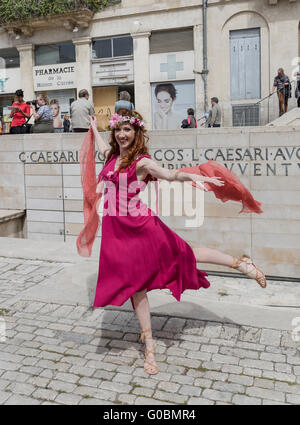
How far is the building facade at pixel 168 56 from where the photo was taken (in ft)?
65.7

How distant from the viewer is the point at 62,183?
11.0 m

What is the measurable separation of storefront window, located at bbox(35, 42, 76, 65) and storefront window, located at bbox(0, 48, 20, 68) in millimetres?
1136

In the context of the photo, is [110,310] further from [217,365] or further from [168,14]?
[168,14]

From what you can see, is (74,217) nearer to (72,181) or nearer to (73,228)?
(73,228)

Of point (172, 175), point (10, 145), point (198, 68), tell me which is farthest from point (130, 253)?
point (198, 68)

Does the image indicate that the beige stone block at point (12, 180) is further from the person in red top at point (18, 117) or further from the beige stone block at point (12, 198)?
the person in red top at point (18, 117)

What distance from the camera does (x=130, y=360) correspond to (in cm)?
428

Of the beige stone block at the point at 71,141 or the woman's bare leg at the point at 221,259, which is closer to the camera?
the woman's bare leg at the point at 221,259

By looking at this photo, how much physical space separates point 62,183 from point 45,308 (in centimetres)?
577

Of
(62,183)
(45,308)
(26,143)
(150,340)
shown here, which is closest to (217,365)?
(150,340)

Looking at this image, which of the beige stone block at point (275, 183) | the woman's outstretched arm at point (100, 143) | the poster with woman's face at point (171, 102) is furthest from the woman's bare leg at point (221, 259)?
the poster with woman's face at point (171, 102)

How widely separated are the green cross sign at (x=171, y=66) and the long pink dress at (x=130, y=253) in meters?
18.3

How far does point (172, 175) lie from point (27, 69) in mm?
22236

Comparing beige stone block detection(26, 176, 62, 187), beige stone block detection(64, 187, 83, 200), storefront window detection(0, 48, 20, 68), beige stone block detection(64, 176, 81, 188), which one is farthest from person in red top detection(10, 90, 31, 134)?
storefront window detection(0, 48, 20, 68)
